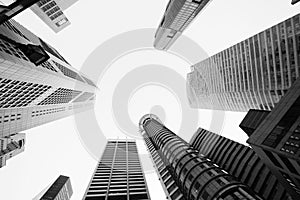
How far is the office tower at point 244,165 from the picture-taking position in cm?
4784

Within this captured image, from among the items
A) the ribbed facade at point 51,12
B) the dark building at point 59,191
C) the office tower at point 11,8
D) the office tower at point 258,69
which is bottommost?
the dark building at point 59,191

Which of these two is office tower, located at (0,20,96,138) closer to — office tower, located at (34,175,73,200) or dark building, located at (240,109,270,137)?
dark building, located at (240,109,270,137)

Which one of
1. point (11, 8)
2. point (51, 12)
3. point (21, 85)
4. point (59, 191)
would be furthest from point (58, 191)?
point (11, 8)

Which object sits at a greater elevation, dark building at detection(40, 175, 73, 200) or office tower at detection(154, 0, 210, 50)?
office tower at detection(154, 0, 210, 50)

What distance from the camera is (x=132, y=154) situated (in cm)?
15325

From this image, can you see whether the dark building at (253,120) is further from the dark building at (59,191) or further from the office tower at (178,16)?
the dark building at (59,191)

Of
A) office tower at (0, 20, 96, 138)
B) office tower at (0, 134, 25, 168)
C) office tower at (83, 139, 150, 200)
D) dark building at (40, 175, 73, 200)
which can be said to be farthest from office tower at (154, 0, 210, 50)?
dark building at (40, 175, 73, 200)

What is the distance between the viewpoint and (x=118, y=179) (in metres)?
96.0

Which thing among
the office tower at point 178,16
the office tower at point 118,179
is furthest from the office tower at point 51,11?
the office tower at point 118,179

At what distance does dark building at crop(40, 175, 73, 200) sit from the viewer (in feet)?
510

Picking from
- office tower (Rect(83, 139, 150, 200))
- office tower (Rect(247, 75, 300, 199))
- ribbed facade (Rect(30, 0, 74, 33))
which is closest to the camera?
office tower (Rect(247, 75, 300, 199))

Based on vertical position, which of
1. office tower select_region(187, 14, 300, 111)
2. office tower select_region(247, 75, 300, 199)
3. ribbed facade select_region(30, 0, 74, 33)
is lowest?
office tower select_region(247, 75, 300, 199)

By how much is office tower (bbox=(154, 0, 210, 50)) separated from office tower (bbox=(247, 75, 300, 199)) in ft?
276

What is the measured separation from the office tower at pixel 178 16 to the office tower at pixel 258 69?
27879 millimetres
